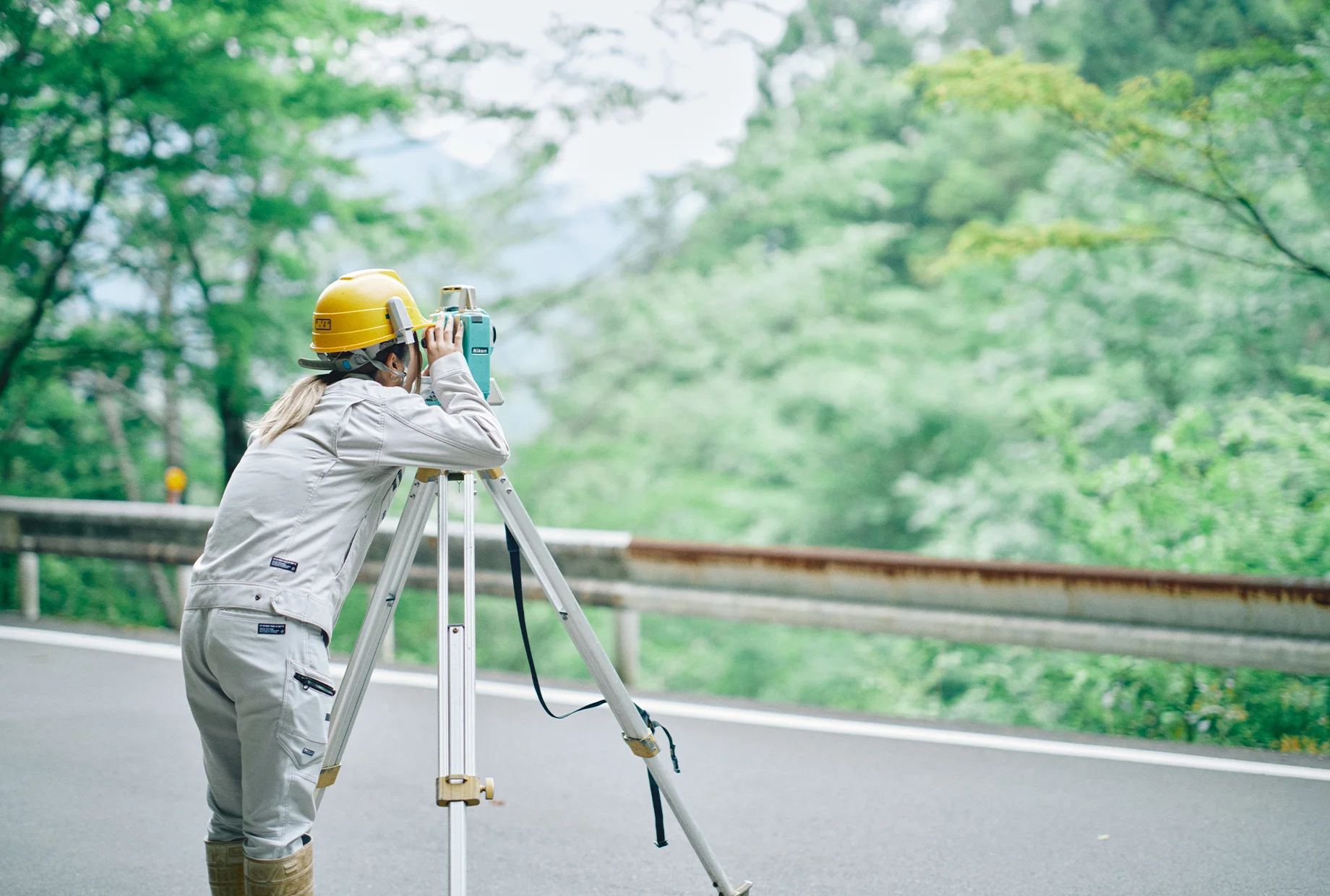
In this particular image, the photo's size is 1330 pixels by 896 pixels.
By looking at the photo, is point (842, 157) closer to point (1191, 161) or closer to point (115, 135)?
point (1191, 161)

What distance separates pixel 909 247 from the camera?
19922mm

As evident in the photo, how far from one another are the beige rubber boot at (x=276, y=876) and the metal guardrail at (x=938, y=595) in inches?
136

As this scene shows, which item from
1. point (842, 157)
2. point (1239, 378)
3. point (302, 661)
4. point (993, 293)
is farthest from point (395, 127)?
point (302, 661)

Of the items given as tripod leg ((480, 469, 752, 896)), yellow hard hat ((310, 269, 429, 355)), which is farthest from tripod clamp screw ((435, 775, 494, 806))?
yellow hard hat ((310, 269, 429, 355))

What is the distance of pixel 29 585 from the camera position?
7.66 m

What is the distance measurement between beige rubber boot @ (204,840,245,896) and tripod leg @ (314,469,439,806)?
22cm

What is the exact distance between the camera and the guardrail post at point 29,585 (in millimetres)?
7574

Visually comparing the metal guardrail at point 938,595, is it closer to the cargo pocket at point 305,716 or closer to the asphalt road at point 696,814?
the asphalt road at point 696,814

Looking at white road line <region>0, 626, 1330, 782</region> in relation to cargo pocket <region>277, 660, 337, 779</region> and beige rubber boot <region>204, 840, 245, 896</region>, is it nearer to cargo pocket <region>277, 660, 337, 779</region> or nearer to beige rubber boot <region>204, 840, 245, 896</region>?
beige rubber boot <region>204, 840, 245, 896</region>

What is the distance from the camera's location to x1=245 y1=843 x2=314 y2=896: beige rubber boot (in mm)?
2643

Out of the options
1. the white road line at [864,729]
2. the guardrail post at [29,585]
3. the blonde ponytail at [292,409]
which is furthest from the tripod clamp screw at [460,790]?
the guardrail post at [29,585]

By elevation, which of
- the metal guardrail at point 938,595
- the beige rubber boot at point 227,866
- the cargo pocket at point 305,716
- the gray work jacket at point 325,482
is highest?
the gray work jacket at point 325,482

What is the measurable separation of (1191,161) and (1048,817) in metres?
7.58

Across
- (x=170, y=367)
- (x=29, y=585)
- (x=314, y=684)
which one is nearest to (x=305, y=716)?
(x=314, y=684)
